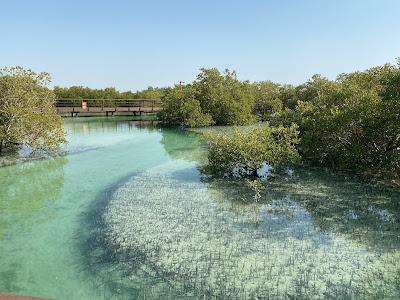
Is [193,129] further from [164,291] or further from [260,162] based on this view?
[164,291]

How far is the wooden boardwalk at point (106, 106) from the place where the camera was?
4661cm

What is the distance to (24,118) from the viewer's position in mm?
18312

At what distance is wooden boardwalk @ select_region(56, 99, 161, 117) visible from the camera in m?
46.6

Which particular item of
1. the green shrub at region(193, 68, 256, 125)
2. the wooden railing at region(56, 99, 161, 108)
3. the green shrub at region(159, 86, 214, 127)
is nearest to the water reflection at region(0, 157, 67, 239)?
the green shrub at region(159, 86, 214, 127)

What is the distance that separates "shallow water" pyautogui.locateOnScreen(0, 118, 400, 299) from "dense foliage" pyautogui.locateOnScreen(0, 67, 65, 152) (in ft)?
12.4

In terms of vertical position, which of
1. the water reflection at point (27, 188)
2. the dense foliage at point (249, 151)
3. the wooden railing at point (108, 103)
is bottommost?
the water reflection at point (27, 188)

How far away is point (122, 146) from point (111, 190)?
10.4 metres

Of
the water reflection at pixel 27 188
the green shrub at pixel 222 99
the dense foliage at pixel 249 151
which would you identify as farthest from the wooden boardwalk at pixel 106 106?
the dense foliage at pixel 249 151

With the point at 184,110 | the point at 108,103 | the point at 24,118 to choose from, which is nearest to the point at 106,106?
the point at 108,103

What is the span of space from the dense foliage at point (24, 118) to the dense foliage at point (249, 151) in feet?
26.5

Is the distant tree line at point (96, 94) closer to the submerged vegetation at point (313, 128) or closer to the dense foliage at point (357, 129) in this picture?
the submerged vegetation at point (313, 128)

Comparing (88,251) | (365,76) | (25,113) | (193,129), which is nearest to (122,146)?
(25,113)

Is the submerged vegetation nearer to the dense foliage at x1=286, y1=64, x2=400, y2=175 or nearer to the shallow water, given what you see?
the dense foliage at x1=286, y1=64, x2=400, y2=175

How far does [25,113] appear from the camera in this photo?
729 inches
